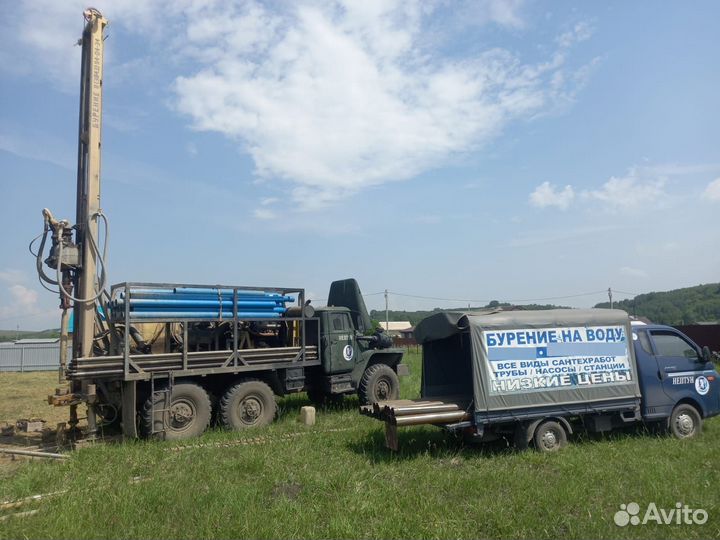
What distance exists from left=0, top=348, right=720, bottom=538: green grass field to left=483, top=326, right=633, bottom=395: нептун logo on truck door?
98cm

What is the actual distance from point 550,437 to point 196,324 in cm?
680

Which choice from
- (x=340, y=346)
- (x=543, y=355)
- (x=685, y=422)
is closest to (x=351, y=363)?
(x=340, y=346)

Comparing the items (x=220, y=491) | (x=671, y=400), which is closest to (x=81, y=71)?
(x=220, y=491)

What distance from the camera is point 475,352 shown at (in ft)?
26.0

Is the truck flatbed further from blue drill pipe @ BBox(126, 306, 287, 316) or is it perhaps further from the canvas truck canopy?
the canvas truck canopy

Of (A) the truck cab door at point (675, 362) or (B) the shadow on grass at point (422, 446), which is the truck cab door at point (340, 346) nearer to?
(B) the shadow on grass at point (422, 446)

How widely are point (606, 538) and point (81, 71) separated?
10999mm

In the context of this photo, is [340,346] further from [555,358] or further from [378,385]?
[555,358]

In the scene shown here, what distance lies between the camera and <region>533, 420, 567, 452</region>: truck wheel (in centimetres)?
805

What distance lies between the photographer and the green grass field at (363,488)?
5305 mm

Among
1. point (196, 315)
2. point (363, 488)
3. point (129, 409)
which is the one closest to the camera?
point (363, 488)

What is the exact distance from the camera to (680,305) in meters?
68.5

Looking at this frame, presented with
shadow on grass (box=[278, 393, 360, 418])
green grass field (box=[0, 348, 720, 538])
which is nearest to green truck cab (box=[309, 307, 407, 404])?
shadow on grass (box=[278, 393, 360, 418])

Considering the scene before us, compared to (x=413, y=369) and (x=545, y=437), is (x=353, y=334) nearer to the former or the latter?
(x=545, y=437)
